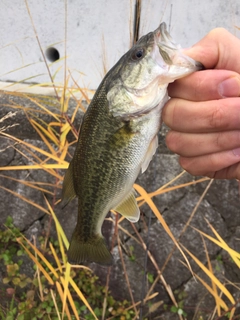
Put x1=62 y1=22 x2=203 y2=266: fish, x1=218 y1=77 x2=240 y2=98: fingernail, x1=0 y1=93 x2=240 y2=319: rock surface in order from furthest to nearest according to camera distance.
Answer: x1=0 y1=93 x2=240 y2=319: rock surface < x1=62 y1=22 x2=203 y2=266: fish < x1=218 y1=77 x2=240 y2=98: fingernail

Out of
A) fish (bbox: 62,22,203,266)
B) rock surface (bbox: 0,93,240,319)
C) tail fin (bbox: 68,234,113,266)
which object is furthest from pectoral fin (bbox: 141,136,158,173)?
rock surface (bbox: 0,93,240,319)

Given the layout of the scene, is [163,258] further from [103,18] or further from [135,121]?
[103,18]

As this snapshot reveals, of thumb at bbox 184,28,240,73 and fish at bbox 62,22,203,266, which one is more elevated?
thumb at bbox 184,28,240,73

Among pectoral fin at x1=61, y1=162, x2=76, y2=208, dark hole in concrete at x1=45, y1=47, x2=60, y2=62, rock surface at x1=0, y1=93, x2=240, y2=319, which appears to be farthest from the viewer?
dark hole in concrete at x1=45, y1=47, x2=60, y2=62

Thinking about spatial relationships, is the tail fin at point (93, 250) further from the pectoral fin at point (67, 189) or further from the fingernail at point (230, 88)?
the fingernail at point (230, 88)

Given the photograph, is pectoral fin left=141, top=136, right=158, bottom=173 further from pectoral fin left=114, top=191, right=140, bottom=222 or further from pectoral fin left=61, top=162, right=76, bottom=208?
pectoral fin left=61, top=162, right=76, bottom=208

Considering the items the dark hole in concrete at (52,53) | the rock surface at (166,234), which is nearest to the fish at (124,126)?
the rock surface at (166,234)

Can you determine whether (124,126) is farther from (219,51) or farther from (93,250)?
(93,250)
